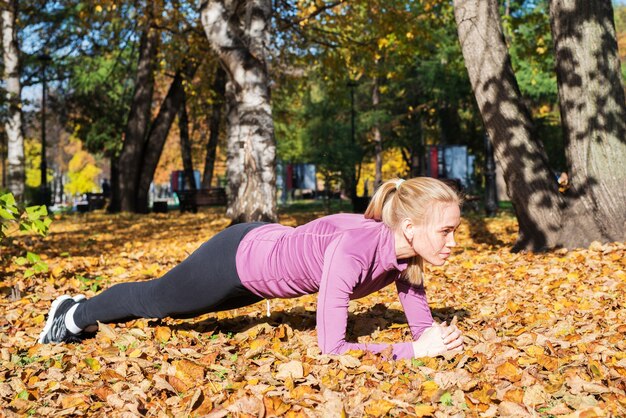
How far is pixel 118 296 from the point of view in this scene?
4.27 meters

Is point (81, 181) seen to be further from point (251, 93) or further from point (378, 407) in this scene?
point (378, 407)

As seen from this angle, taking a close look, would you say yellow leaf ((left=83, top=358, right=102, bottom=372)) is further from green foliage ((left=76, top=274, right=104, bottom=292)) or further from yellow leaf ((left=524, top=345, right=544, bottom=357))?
green foliage ((left=76, top=274, right=104, bottom=292))

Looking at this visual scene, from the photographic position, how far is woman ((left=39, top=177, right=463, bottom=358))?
3.46m

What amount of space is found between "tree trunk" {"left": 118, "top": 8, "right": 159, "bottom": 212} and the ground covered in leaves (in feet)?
50.1

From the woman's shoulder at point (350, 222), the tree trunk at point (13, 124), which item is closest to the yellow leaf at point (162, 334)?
the woman's shoulder at point (350, 222)

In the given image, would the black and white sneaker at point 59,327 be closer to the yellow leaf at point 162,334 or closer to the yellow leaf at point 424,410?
the yellow leaf at point 162,334

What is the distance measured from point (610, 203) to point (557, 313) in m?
3.39

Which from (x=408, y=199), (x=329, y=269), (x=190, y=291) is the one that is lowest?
(x=190, y=291)

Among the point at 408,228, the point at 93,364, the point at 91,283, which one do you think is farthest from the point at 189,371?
the point at 91,283

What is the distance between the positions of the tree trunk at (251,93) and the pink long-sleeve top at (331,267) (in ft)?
18.9

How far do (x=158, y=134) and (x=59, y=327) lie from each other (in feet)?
58.8

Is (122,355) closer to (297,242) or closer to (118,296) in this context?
(118,296)

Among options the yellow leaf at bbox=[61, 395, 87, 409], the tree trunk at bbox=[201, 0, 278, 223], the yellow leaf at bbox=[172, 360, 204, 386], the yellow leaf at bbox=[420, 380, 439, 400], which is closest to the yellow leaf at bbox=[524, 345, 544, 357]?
the yellow leaf at bbox=[420, 380, 439, 400]

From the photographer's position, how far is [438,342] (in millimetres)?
3670
